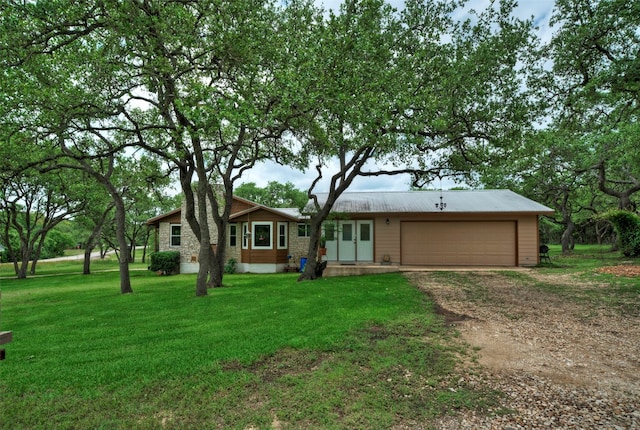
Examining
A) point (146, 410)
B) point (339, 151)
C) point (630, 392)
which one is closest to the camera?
point (146, 410)

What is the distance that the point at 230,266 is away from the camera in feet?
61.0

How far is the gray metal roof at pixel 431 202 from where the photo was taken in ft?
50.9

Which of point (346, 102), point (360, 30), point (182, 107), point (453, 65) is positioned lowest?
point (182, 107)

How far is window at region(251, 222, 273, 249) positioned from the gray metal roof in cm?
286

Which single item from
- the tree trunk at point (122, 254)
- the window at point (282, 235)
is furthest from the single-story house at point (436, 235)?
the tree trunk at point (122, 254)

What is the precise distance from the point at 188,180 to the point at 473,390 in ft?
32.7

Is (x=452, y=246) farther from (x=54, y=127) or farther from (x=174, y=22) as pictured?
(x=54, y=127)

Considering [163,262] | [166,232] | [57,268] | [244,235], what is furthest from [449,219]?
[57,268]

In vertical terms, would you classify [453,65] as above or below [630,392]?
above

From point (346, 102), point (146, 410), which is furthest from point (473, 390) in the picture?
point (346, 102)

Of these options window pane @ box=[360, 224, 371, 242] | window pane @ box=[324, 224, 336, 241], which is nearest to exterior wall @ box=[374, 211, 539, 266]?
window pane @ box=[360, 224, 371, 242]

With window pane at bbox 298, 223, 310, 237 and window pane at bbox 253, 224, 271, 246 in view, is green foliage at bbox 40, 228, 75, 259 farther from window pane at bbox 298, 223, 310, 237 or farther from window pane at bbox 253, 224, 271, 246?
window pane at bbox 298, 223, 310, 237

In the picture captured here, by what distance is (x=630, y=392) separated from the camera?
135 inches

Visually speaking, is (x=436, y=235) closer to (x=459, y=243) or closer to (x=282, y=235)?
(x=459, y=243)
